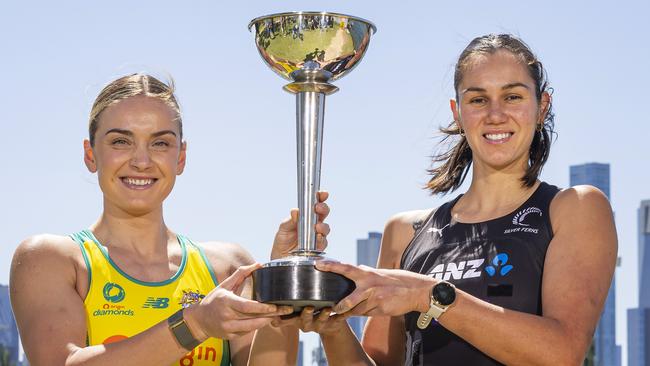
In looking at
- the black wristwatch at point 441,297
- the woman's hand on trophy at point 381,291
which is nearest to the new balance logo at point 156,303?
the woman's hand on trophy at point 381,291

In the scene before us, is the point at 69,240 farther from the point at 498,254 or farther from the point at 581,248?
the point at 581,248

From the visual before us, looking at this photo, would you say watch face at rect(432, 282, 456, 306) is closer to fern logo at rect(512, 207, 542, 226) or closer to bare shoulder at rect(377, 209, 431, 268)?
fern logo at rect(512, 207, 542, 226)

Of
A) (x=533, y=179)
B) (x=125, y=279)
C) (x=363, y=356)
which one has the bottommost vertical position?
(x=363, y=356)

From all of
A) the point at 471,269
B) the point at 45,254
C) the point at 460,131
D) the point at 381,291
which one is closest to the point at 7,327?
the point at 45,254

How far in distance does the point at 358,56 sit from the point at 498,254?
866 millimetres

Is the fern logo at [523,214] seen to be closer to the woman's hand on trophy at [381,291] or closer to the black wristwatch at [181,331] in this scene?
the woman's hand on trophy at [381,291]

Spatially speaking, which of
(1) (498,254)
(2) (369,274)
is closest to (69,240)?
(2) (369,274)

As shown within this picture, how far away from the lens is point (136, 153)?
4.40 metres

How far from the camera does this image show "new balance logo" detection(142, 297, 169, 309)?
4.41 meters

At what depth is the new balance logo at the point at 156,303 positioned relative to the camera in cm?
441

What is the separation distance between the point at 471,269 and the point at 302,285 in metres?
0.66

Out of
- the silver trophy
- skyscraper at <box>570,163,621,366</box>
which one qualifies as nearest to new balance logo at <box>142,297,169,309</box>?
the silver trophy

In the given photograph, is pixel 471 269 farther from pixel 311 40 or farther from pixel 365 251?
pixel 365 251

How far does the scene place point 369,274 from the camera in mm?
3863
